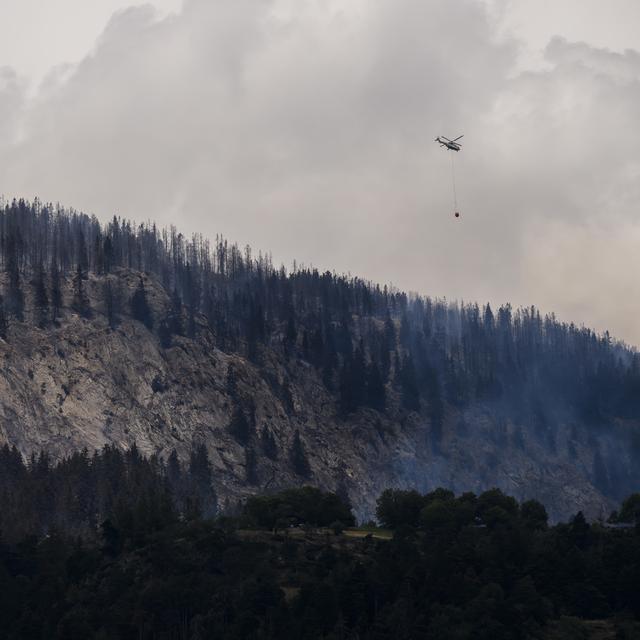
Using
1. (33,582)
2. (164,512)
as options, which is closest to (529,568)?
(164,512)

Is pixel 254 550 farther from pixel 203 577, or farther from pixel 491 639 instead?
pixel 491 639

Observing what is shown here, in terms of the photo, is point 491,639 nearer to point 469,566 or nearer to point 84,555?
point 469,566

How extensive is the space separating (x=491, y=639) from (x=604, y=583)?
2717 centimetres

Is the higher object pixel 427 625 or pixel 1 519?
pixel 1 519

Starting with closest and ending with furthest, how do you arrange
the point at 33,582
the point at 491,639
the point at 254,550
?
the point at 491,639, the point at 33,582, the point at 254,550

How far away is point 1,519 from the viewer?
654 ft

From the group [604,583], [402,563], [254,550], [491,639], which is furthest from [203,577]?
[604,583]

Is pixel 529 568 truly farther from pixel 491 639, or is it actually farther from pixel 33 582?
pixel 33 582

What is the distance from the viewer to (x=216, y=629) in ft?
535

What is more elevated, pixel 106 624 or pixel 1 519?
pixel 1 519

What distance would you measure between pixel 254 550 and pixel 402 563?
22815 mm

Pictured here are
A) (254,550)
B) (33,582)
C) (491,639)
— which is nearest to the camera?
(491,639)

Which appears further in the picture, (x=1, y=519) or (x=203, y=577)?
(x=1, y=519)

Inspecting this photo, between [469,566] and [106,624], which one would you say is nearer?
[106,624]
